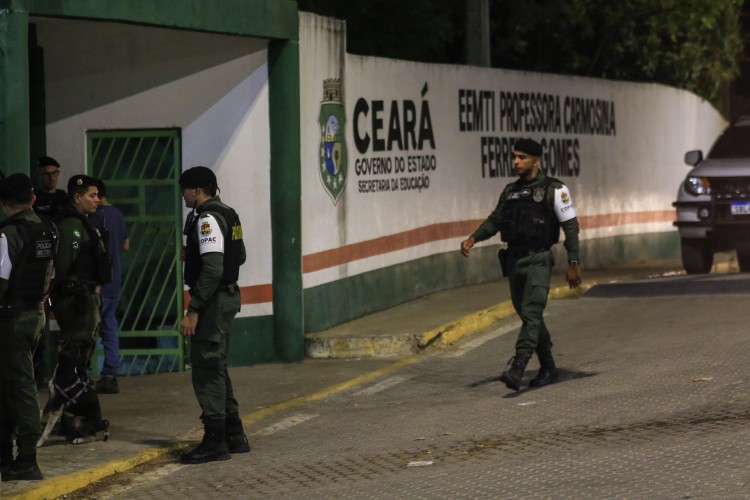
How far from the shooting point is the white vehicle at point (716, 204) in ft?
59.2

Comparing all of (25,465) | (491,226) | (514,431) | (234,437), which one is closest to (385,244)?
(491,226)

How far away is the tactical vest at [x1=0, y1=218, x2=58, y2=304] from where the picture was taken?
27.3ft

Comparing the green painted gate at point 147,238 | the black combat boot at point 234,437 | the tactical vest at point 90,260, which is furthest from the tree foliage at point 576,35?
the black combat boot at point 234,437

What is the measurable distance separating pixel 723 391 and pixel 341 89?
5.28 meters

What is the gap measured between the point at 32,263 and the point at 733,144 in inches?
499

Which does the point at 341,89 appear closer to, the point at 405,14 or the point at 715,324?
the point at 715,324

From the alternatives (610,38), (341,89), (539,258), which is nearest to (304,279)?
(341,89)

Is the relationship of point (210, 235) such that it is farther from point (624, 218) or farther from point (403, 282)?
point (624, 218)

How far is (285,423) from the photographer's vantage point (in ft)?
33.9

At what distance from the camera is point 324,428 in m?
10.0

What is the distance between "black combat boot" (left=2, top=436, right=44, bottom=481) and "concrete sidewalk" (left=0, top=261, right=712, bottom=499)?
0.26ft

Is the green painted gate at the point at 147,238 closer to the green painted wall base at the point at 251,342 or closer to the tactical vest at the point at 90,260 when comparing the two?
the green painted wall base at the point at 251,342

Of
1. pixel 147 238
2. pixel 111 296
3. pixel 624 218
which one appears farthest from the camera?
pixel 624 218

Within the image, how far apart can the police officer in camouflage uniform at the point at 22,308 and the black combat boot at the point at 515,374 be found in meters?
3.63
